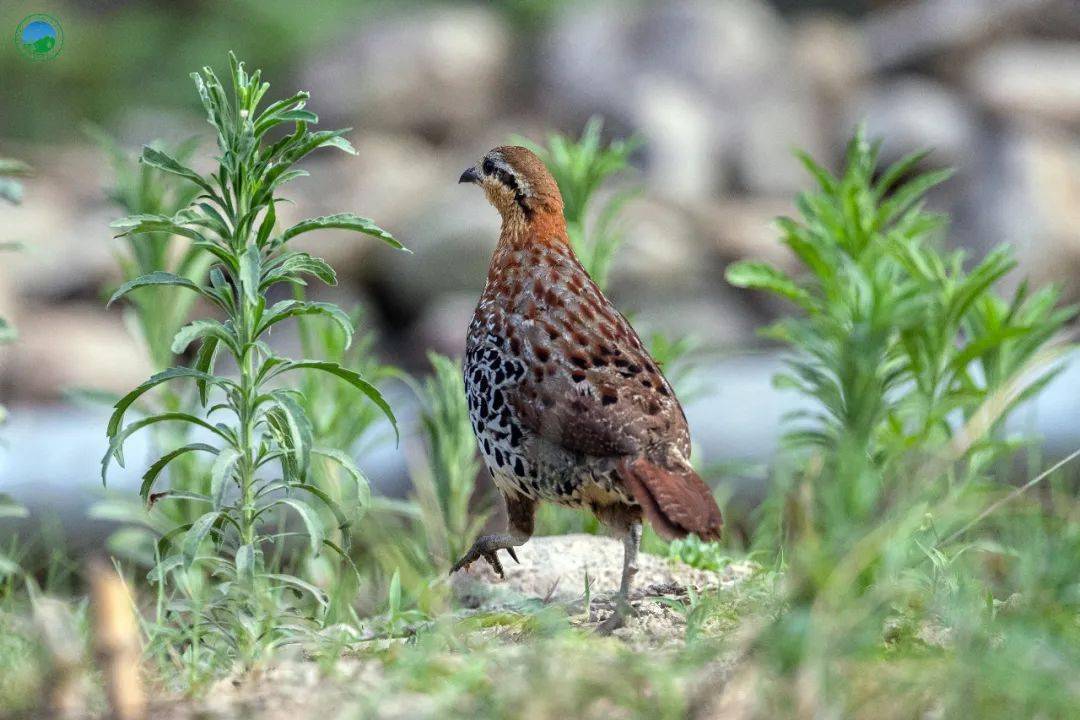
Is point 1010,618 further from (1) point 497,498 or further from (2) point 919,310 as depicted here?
(1) point 497,498

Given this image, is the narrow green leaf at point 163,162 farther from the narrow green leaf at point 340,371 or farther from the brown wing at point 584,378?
the brown wing at point 584,378

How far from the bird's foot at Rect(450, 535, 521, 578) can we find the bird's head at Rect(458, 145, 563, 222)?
3.82 ft

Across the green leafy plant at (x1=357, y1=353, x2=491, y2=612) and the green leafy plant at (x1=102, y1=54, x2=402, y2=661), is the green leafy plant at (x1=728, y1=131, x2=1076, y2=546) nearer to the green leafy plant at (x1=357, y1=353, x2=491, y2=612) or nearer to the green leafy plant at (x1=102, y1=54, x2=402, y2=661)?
the green leafy plant at (x1=357, y1=353, x2=491, y2=612)

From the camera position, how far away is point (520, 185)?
4996 millimetres

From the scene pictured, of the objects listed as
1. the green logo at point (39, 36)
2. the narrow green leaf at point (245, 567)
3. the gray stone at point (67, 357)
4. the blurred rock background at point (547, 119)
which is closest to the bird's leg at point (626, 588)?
the narrow green leaf at point (245, 567)

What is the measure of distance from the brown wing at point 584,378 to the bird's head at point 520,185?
0.28 m

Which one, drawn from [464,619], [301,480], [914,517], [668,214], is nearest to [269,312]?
[301,480]

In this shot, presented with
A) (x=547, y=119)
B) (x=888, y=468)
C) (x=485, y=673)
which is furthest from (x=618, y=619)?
(x=547, y=119)

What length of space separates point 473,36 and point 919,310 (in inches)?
547

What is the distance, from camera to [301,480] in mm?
4012

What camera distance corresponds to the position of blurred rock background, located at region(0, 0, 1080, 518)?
537 inches

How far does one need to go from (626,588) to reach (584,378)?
697 mm

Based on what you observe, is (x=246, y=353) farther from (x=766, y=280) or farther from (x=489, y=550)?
(x=766, y=280)

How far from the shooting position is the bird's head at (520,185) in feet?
16.4
